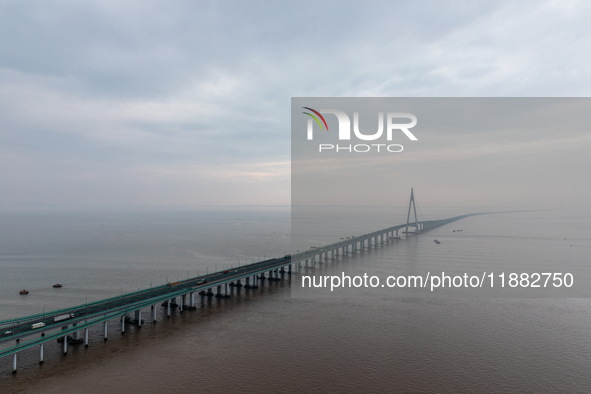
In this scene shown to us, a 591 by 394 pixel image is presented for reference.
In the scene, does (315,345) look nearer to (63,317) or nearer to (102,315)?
(102,315)

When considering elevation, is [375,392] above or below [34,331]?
below

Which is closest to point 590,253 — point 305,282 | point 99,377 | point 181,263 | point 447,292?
point 447,292

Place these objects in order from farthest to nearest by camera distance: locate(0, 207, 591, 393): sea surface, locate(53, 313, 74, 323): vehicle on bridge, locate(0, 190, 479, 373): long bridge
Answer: locate(53, 313, 74, 323): vehicle on bridge
locate(0, 190, 479, 373): long bridge
locate(0, 207, 591, 393): sea surface

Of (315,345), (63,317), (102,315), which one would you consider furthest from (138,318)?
(315,345)

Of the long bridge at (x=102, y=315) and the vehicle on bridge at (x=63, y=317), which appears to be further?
the vehicle on bridge at (x=63, y=317)

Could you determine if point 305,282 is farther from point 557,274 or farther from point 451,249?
point 451,249

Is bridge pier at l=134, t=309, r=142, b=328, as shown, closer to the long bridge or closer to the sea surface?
the long bridge

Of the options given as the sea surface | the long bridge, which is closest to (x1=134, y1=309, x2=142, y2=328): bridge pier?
the long bridge

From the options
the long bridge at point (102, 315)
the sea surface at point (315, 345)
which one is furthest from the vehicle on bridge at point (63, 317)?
the sea surface at point (315, 345)

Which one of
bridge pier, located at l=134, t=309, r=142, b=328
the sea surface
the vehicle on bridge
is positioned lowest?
the sea surface

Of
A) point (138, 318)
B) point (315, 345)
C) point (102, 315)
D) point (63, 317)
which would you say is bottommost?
point (315, 345)

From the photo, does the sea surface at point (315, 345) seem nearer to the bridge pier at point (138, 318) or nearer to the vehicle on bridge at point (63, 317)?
the bridge pier at point (138, 318)
